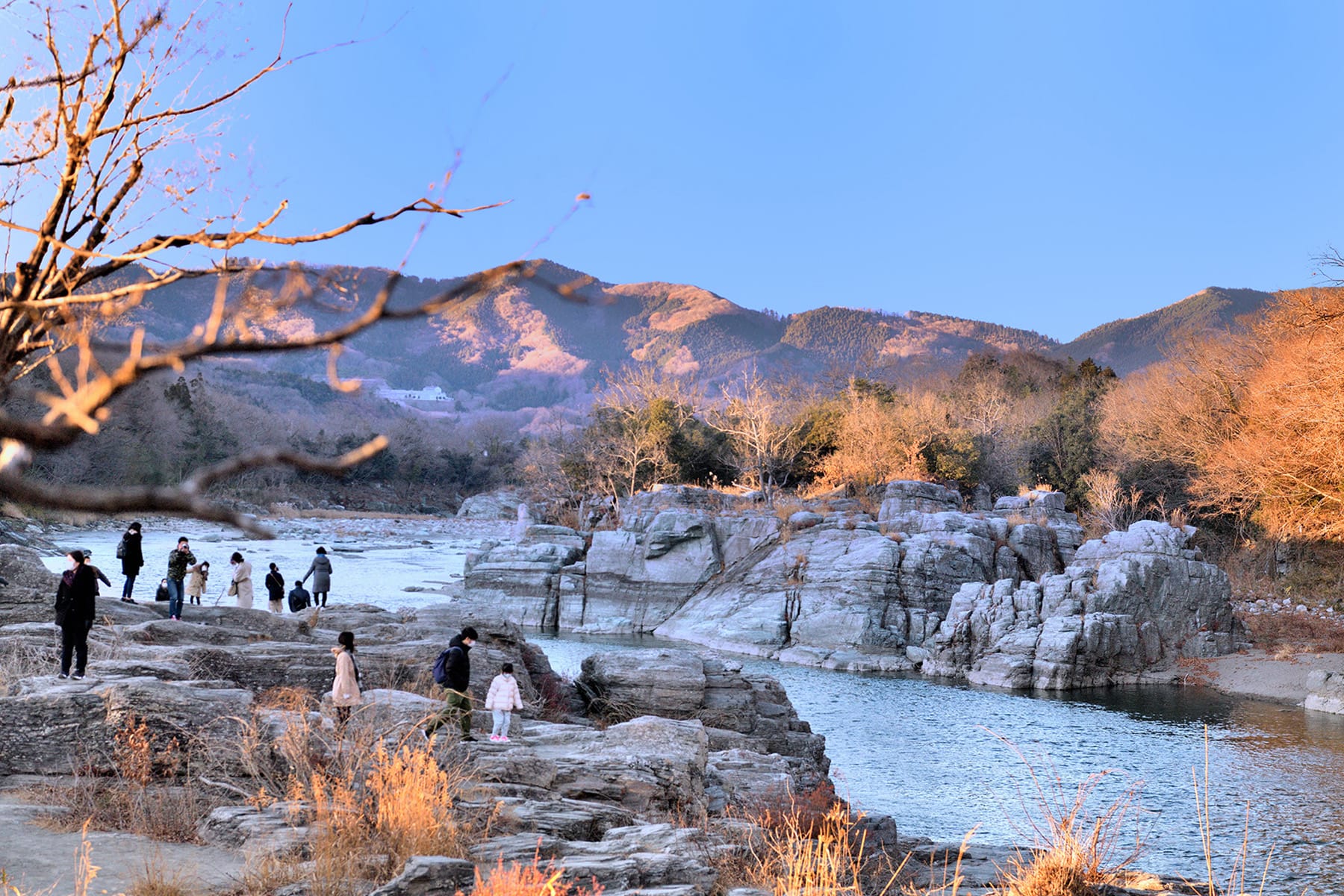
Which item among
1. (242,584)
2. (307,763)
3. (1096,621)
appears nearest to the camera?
(307,763)

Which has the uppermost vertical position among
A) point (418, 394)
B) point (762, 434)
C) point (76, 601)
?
point (418, 394)

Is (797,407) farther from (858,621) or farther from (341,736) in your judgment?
(341,736)

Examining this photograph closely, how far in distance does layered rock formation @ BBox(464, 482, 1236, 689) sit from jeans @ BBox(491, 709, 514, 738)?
17378 millimetres

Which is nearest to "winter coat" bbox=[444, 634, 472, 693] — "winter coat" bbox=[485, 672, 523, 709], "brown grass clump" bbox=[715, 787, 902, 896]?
"winter coat" bbox=[485, 672, 523, 709]

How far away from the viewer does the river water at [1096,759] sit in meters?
12.3

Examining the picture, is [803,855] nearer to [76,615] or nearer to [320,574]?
[76,615]

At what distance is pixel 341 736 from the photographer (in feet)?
27.2

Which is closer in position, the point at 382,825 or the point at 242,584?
Answer: the point at 382,825

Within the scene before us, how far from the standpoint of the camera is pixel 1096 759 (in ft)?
55.4

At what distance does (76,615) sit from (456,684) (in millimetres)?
4003

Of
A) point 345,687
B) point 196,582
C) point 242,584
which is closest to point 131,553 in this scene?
point 196,582

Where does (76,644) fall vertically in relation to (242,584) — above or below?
above

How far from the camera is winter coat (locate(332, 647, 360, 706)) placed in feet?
30.9

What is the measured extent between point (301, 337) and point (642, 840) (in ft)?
17.2
